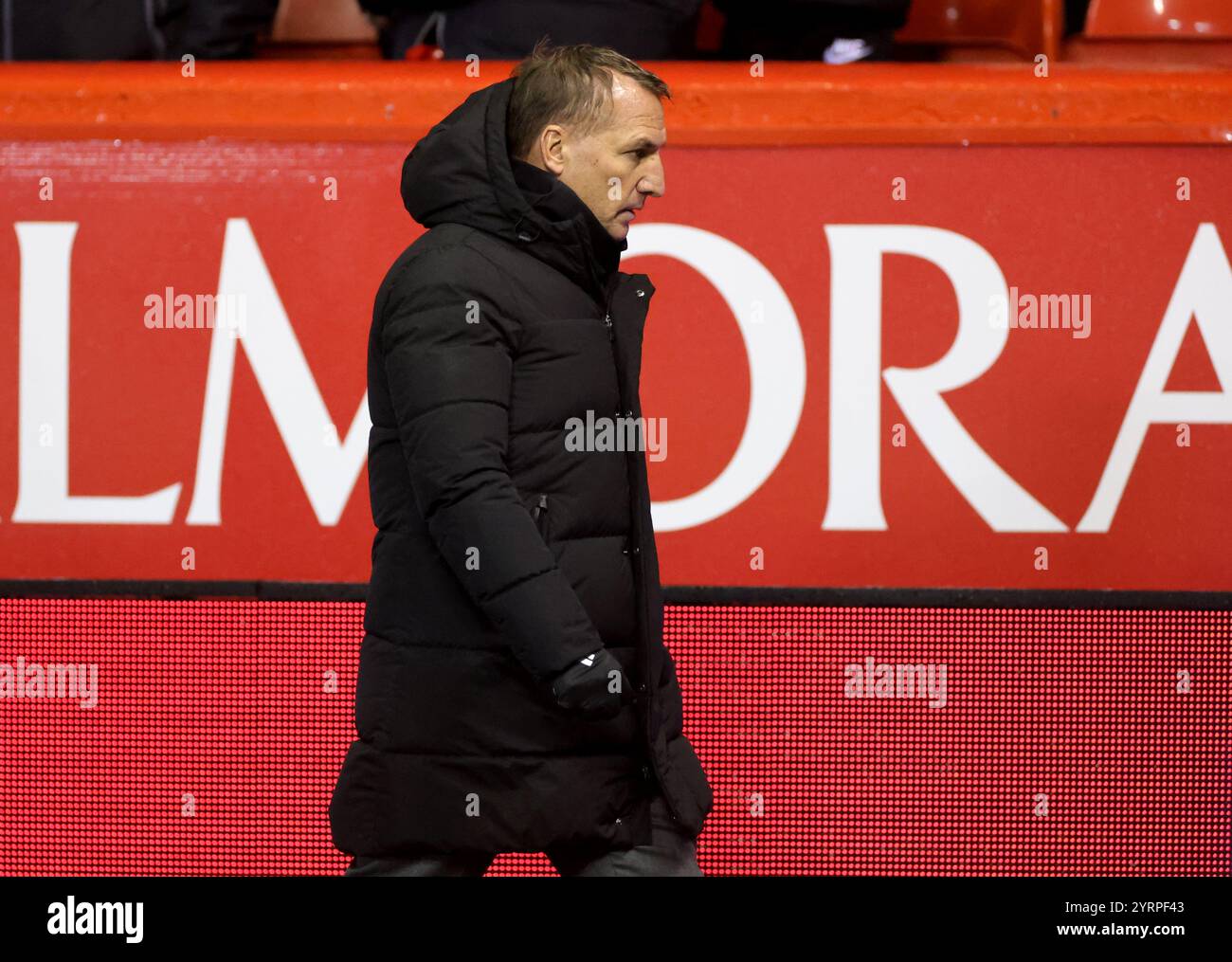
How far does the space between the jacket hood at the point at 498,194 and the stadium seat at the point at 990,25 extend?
5.92 ft

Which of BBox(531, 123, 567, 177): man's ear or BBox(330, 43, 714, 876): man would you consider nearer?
BBox(330, 43, 714, 876): man

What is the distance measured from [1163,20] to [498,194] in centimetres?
188

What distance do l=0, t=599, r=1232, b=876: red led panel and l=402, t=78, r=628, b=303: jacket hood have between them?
1.07 metres

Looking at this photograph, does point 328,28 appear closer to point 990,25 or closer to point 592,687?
point 990,25

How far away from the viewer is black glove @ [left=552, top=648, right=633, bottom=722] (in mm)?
1950

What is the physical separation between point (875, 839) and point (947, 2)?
6.53 feet

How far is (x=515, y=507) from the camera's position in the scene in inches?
77.6
